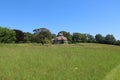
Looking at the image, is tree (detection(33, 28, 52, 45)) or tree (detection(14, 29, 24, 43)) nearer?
tree (detection(33, 28, 52, 45))

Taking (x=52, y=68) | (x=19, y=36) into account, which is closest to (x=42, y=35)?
(x=19, y=36)

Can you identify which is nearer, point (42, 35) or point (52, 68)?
point (52, 68)

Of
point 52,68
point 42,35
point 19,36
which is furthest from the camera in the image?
point 19,36

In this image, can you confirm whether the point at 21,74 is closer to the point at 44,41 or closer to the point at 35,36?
the point at 44,41

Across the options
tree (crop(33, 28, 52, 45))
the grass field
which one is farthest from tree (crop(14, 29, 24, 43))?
the grass field

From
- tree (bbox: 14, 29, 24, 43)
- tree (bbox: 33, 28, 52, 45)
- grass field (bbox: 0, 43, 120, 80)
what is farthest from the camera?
tree (bbox: 14, 29, 24, 43)

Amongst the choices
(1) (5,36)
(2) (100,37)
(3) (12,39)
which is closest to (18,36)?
(3) (12,39)

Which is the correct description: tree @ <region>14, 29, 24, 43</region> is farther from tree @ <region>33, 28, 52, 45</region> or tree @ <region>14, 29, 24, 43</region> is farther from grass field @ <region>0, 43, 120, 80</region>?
grass field @ <region>0, 43, 120, 80</region>

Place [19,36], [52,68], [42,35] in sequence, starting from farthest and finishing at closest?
1. [19,36]
2. [42,35]
3. [52,68]

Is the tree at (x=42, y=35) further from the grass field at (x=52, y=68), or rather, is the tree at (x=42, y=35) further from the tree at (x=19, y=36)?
the grass field at (x=52, y=68)

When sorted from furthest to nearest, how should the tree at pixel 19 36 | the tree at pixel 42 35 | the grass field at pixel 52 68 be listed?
the tree at pixel 19 36
the tree at pixel 42 35
the grass field at pixel 52 68

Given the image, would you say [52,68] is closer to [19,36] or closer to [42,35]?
[42,35]

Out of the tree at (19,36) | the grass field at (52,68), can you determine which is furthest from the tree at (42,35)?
the grass field at (52,68)

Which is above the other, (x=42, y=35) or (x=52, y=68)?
(x=42, y=35)
